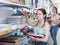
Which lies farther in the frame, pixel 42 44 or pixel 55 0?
pixel 55 0

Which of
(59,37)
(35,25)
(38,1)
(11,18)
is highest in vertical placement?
(38,1)

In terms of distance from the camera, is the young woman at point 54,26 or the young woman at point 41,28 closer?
the young woman at point 41,28

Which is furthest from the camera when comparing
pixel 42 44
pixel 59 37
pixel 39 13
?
pixel 59 37

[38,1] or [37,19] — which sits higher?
[38,1]

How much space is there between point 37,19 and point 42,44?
45 cm

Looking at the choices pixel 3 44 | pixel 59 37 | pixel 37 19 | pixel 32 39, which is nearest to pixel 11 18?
pixel 32 39

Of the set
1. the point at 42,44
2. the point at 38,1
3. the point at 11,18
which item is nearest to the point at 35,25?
the point at 42,44

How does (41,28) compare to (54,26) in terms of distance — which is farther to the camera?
(54,26)

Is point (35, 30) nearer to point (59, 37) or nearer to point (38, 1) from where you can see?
point (38, 1)

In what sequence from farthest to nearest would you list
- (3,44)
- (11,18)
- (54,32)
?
(54,32) → (11,18) → (3,44)

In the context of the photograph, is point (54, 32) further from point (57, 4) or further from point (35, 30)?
point (57, 4)

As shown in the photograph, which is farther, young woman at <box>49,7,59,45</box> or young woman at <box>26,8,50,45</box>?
young woman at <box>49,7,59,45</box>

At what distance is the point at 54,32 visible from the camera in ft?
9.93

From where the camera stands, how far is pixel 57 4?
13.5 feet
